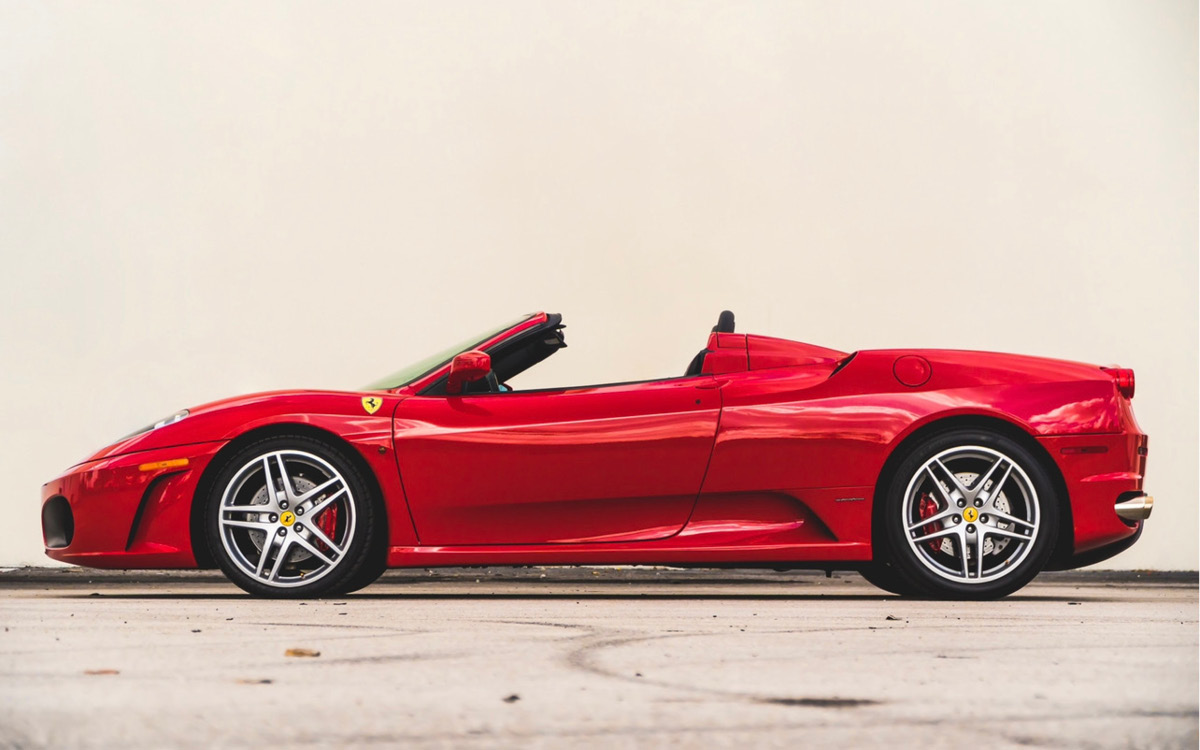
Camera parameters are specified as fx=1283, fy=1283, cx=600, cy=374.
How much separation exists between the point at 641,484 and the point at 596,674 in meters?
2.23

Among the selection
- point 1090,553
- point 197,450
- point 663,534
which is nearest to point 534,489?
point 663,534

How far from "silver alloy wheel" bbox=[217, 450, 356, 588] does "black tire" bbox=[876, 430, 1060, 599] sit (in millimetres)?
2125

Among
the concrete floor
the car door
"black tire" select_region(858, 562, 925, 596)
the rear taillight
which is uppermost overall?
the rear taillight

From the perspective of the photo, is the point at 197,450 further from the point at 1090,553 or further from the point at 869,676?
the point at 1090,553

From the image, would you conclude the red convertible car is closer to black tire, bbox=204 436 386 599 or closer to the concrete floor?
black tire, bbox=204 436 386 599

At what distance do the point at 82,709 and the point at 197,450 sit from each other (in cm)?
279

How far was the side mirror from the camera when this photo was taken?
5043 mm

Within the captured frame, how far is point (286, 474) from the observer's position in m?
4.98

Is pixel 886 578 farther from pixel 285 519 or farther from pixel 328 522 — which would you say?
pixel 285 519

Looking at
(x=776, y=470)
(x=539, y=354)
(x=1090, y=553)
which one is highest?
(x=539, y=354)

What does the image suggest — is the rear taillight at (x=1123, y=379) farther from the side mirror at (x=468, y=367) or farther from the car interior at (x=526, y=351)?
the side mirror at (x=468, y=367)

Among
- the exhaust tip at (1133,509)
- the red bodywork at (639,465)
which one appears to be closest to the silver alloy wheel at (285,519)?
the red bodywork at (639,465)

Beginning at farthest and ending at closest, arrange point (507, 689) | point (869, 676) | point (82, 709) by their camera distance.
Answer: point (869, 676) < point (507, 689) < point (82, 709)

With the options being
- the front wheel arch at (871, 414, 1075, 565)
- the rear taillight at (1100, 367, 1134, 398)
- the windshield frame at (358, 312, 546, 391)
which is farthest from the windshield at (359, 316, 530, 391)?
the rear taillight at (1100, 367, 1134, 398)
